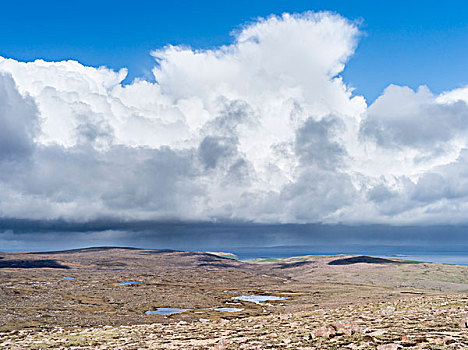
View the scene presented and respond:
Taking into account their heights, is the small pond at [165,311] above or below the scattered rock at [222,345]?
below

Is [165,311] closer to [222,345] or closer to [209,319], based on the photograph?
[209,319]

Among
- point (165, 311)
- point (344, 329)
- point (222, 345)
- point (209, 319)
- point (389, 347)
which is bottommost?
point (165, 311)

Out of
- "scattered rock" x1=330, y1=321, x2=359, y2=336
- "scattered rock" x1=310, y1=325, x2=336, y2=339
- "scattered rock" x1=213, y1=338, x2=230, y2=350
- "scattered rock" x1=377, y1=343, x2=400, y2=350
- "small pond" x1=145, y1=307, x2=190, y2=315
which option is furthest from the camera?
"small pond" x1=145, y1=307, x2=190, y2=315

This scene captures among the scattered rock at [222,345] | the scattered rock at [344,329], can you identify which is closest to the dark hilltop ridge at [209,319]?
the scattered rock at [344,329]

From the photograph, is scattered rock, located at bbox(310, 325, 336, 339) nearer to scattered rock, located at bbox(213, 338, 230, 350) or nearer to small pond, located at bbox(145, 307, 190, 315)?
scattered rock, located at bbox(213, 338, 230, 350)

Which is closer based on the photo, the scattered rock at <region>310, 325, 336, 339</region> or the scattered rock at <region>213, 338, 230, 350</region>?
the scattered rock at <region>310, 325, 336, 339</region>

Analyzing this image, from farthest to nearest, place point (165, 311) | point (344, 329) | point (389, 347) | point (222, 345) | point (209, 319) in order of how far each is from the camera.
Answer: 1. point (165, 311)
2. point (209, 319)
3. point (222, 345)
4. point (344, 329)
5. point (389, 347)

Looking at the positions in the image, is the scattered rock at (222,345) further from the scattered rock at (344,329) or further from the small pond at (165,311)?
the small pond at (165,311)

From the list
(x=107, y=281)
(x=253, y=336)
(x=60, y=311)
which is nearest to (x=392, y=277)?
(x=107, y=281)

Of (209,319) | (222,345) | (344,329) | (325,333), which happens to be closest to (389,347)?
(344,329)

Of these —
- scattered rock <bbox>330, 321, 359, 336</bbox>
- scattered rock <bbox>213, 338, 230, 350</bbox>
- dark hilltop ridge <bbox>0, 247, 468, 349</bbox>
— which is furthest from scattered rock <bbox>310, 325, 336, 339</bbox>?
scattered rock <bbox>213, 338, 230, 350</bbox>

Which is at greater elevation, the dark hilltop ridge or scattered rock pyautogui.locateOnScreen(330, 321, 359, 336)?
scattered rock pyautogui.locateOnScreen(330, 321, 359, 336)

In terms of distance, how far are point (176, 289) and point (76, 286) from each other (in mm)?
35907

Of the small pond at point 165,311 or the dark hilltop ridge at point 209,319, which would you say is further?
the small pond at point 165,311
